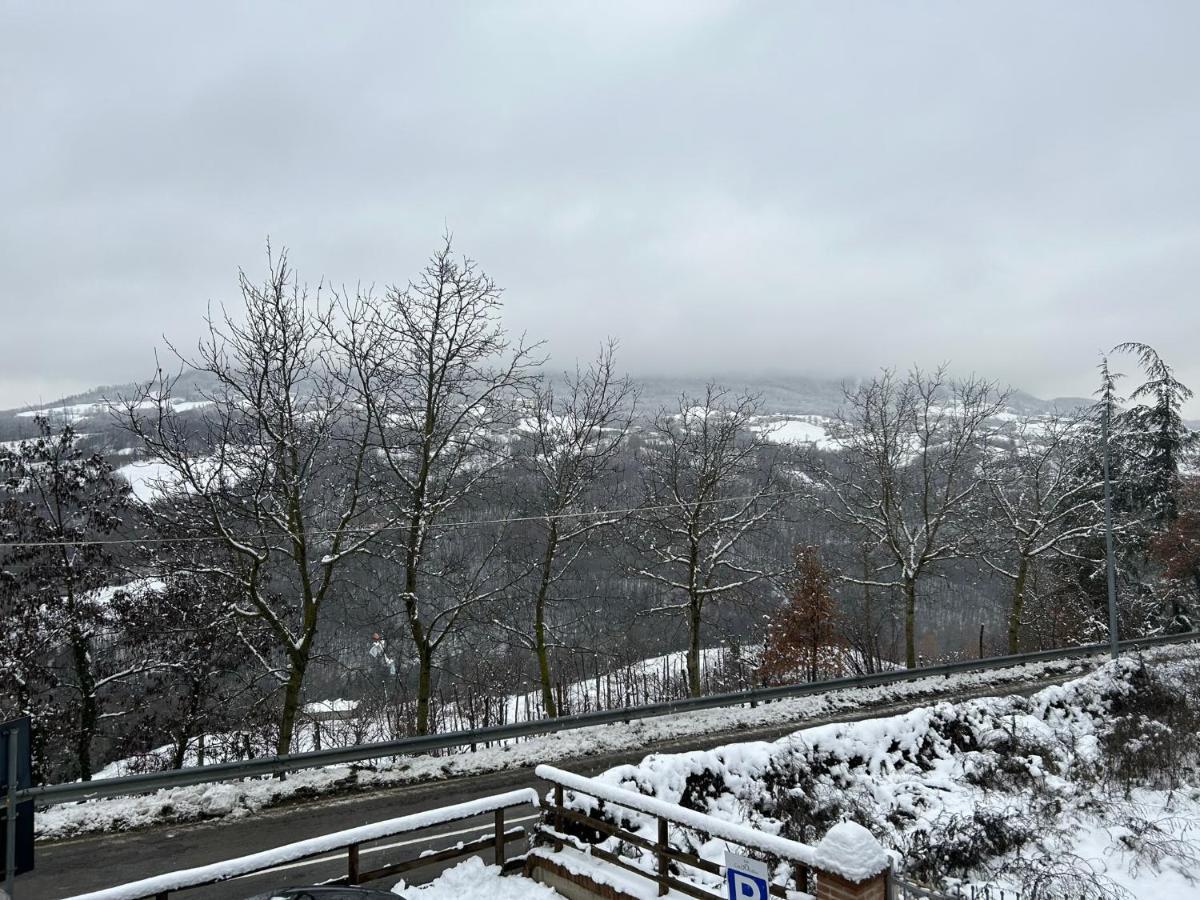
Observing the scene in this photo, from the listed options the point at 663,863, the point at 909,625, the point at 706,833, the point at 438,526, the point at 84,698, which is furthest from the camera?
the point at 909,625

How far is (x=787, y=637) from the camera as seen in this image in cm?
2736

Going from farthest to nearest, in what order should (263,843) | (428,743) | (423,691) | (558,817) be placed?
(423,691)
(428,743)
(263,843)
(558,817)

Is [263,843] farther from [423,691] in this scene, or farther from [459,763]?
[423,691]

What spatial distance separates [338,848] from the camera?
844 cm

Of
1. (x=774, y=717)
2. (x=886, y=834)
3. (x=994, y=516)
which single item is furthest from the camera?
(x=994, y=516)

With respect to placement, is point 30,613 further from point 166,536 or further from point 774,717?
point 774,717

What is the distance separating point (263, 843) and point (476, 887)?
12.9 feet

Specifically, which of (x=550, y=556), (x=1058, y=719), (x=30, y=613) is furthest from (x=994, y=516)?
(x=30, y=613)

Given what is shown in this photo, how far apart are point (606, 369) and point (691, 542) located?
6.33 m

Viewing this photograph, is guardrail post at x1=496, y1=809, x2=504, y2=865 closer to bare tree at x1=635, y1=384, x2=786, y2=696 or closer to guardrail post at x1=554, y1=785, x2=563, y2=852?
guardrail post at x1=554, y1=785, x2=563, y2=852

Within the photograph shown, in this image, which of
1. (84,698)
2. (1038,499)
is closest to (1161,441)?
(1038,499)

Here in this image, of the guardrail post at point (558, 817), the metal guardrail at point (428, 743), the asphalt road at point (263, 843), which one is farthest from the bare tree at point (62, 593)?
the guardrail post at point (558, 817)

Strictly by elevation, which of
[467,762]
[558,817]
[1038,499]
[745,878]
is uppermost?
[1038,499]

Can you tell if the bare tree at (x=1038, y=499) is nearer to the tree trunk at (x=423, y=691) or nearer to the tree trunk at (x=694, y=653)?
the tree trunk at (x=694, y=653)
